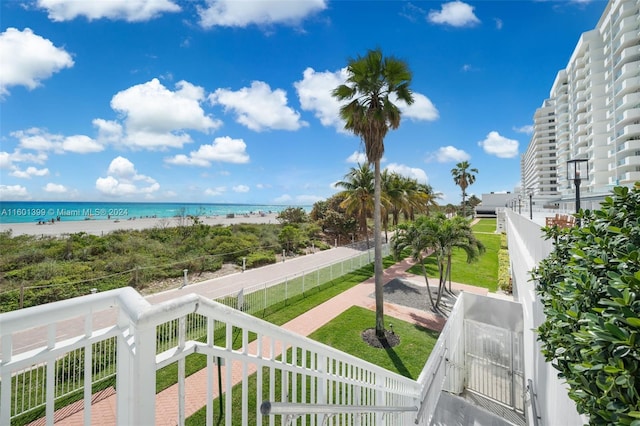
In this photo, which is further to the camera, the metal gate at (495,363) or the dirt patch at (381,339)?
the dirt patch at (381,339)

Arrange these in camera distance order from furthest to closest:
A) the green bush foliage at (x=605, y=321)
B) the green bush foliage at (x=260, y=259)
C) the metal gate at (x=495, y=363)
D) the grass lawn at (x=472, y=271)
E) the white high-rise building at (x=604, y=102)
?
the white high-rise building at (x=604, y=102) → the green bush foliage at (x=260, y=259) → the grass lawn at (x=472, y=271) → the metal gate at (x=495, y=363) → the green bush foliage at (x=605, y=321)

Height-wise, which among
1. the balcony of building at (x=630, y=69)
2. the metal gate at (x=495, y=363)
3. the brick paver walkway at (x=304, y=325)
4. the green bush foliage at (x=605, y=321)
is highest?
the balcony of building at (x=630, y=69)

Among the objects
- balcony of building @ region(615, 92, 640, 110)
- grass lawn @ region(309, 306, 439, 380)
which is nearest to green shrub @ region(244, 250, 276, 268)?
grass lawn @ region(309, 306, 439, 380)

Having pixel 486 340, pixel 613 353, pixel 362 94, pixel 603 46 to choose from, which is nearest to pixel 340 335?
pixel 486 340

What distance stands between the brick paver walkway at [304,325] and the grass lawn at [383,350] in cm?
44

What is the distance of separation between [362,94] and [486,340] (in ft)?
29.1

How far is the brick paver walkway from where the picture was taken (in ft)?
15.1

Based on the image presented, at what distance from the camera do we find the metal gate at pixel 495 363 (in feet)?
Result: 25.9

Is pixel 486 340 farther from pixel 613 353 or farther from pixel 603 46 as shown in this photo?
pixel 603 46

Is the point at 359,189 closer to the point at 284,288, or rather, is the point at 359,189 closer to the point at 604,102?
the point at 284,288

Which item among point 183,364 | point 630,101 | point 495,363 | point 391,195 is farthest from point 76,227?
point 630,101

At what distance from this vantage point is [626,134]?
31672 millimetres

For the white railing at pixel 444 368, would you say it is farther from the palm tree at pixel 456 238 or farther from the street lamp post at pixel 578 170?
the street lamp post at pixel 578 170

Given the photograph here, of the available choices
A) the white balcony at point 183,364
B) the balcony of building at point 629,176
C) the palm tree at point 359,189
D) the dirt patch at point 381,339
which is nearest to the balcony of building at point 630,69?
the balcony of building at point 629,176
